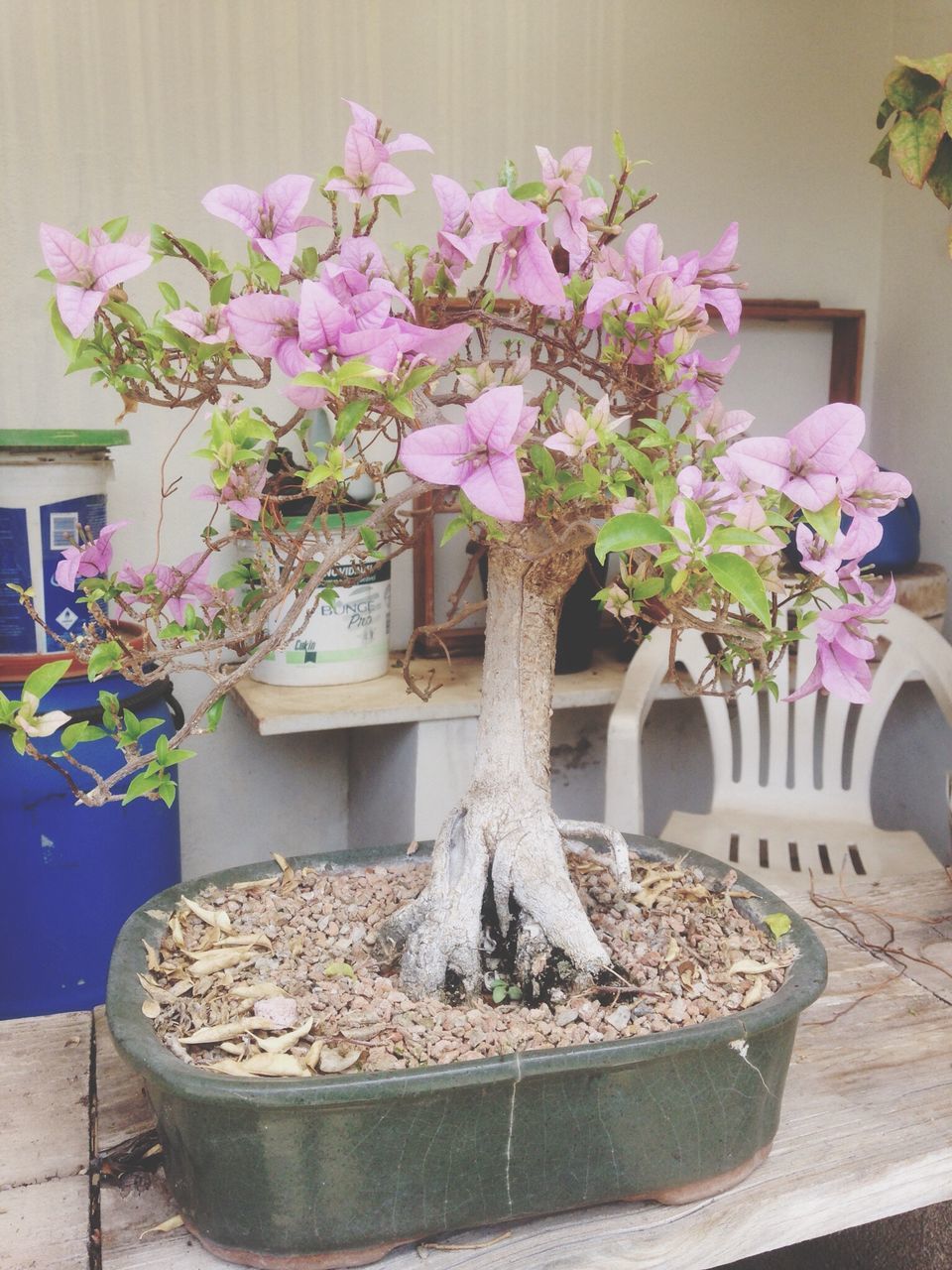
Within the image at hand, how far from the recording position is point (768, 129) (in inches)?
95.5

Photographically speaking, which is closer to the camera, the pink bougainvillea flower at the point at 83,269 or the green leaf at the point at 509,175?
the pink bougainvillea flower at the point at 83,269

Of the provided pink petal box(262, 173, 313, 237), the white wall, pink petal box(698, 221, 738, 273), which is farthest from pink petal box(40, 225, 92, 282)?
the white wall

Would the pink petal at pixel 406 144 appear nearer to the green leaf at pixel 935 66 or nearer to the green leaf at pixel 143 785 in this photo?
the green leaf at pixel 143 785

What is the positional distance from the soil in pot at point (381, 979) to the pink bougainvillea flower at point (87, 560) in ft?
0.98

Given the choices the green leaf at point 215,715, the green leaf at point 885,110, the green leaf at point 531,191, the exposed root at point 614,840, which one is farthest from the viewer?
the green leaf at point 885,110

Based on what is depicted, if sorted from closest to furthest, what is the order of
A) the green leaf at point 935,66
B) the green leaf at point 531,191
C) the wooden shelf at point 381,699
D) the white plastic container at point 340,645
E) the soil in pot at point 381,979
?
1. the green leaf at point 531,191
2. the soil in pot at point 381,979
3. the green leaf at point 935,66
4. the wooden shelf at point 381,699
5. the white plastic container at point 340,645

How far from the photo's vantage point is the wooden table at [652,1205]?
0.72 metres

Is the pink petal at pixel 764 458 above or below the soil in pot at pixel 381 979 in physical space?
above

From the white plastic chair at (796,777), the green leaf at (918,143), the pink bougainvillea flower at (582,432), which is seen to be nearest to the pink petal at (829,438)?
the pink bougainvillea flower at (582,432)

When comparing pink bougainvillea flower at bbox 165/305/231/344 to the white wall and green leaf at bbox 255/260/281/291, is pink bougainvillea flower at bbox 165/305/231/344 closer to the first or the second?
green leaf at bbox 255/260/281/291

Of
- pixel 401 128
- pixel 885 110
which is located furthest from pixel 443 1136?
pixel 401 128

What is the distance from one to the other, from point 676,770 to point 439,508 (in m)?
1.87

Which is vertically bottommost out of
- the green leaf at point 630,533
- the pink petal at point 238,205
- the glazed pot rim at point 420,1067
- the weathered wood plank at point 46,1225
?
the weathered wood plank at point 46,1225

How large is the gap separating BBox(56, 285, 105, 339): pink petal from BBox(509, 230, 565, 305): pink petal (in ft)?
0.80
